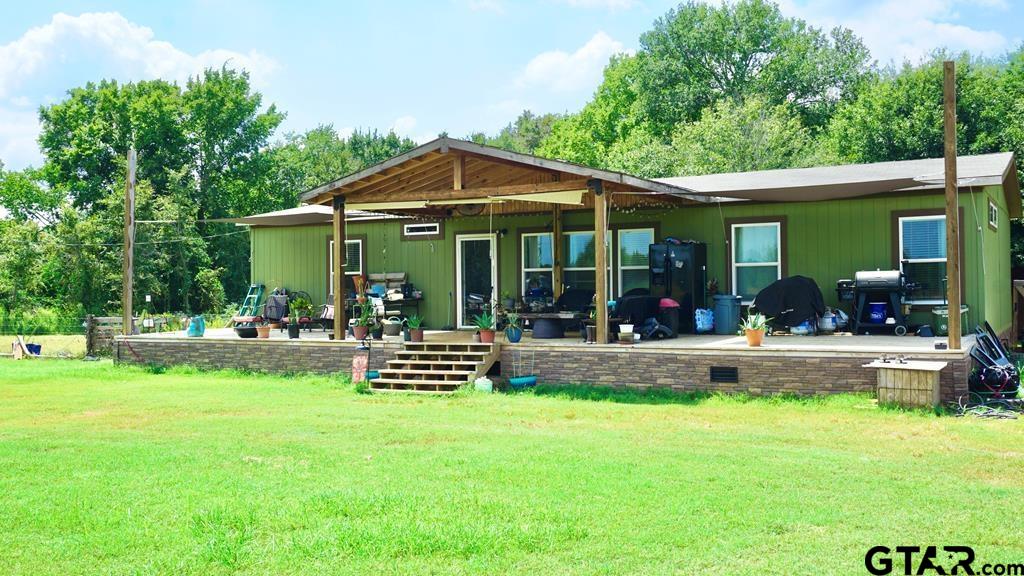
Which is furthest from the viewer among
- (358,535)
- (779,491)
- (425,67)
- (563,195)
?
(425,67)

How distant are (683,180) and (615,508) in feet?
34.8

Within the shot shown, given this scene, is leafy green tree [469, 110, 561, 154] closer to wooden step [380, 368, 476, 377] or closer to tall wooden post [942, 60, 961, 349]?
→ wooden step [380, 368, 476, 377]

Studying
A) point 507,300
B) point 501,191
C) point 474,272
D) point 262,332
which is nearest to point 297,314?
point 262,332

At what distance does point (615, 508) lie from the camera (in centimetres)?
476

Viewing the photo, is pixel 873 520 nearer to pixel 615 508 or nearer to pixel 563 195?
pixel 615 508

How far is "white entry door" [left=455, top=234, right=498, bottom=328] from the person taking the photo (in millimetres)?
14594

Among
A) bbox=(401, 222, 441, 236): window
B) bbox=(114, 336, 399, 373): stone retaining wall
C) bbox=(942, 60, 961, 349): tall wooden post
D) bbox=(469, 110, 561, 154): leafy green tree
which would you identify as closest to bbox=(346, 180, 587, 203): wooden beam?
bbox=(114, 336, 399, 373): stone retaining wall

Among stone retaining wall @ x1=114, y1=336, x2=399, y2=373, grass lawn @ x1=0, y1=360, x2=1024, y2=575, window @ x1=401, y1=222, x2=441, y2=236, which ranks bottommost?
grass lawn @ x1=0, y1=360, x2=1024, y2=575

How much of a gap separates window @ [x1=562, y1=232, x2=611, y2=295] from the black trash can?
202 cm

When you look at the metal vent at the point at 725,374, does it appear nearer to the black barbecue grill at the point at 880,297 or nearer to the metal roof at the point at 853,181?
the metal roof at the point at 853,181

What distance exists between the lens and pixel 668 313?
11.8m

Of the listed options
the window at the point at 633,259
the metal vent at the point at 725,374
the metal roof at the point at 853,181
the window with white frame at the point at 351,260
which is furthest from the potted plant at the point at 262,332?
the metal vent at the point at 725,374

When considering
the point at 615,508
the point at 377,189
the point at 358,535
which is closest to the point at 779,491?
the point at 615,508
